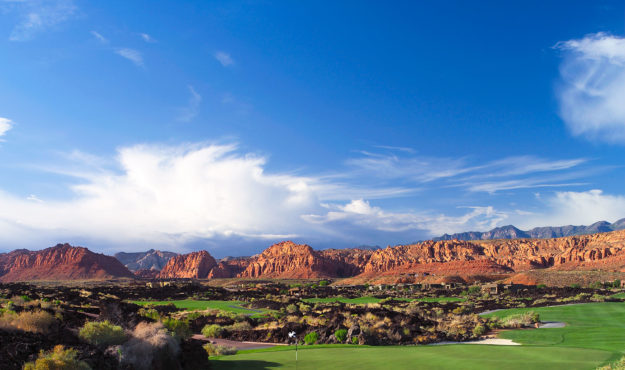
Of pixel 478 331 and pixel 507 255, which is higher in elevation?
Result: pixel 507 255

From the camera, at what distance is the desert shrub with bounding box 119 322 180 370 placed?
10281 mm

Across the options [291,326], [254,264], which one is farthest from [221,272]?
[291,326]

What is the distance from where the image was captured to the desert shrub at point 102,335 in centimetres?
1098

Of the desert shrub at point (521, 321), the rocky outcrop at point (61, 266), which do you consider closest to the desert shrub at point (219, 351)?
the desert shrub at point (521, 321)

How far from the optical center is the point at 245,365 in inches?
513

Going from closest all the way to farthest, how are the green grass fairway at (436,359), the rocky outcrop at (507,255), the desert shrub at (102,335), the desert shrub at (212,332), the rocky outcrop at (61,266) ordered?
1. the desert shrub at (102,335)
2. the green grass fairway at (436,359)
3. the desert shrub at (212,332)
4. the rocky outcrop at (507,255)
5. the rocky outcrop at (61,266)

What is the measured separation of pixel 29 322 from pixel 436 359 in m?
13.3

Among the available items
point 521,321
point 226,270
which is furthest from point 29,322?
point 226,270

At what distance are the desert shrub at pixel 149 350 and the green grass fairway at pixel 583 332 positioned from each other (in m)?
17.3

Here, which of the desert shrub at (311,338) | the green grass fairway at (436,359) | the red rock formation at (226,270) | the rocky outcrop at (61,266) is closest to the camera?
the green grass fairway at (436,359)

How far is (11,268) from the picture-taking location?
162m

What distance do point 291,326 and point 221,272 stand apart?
567ft

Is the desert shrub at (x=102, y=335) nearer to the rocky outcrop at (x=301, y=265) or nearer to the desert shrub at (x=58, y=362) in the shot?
the desert shrub at (x=58, y=362)

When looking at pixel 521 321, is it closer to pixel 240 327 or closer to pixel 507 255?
pixel 240 327
